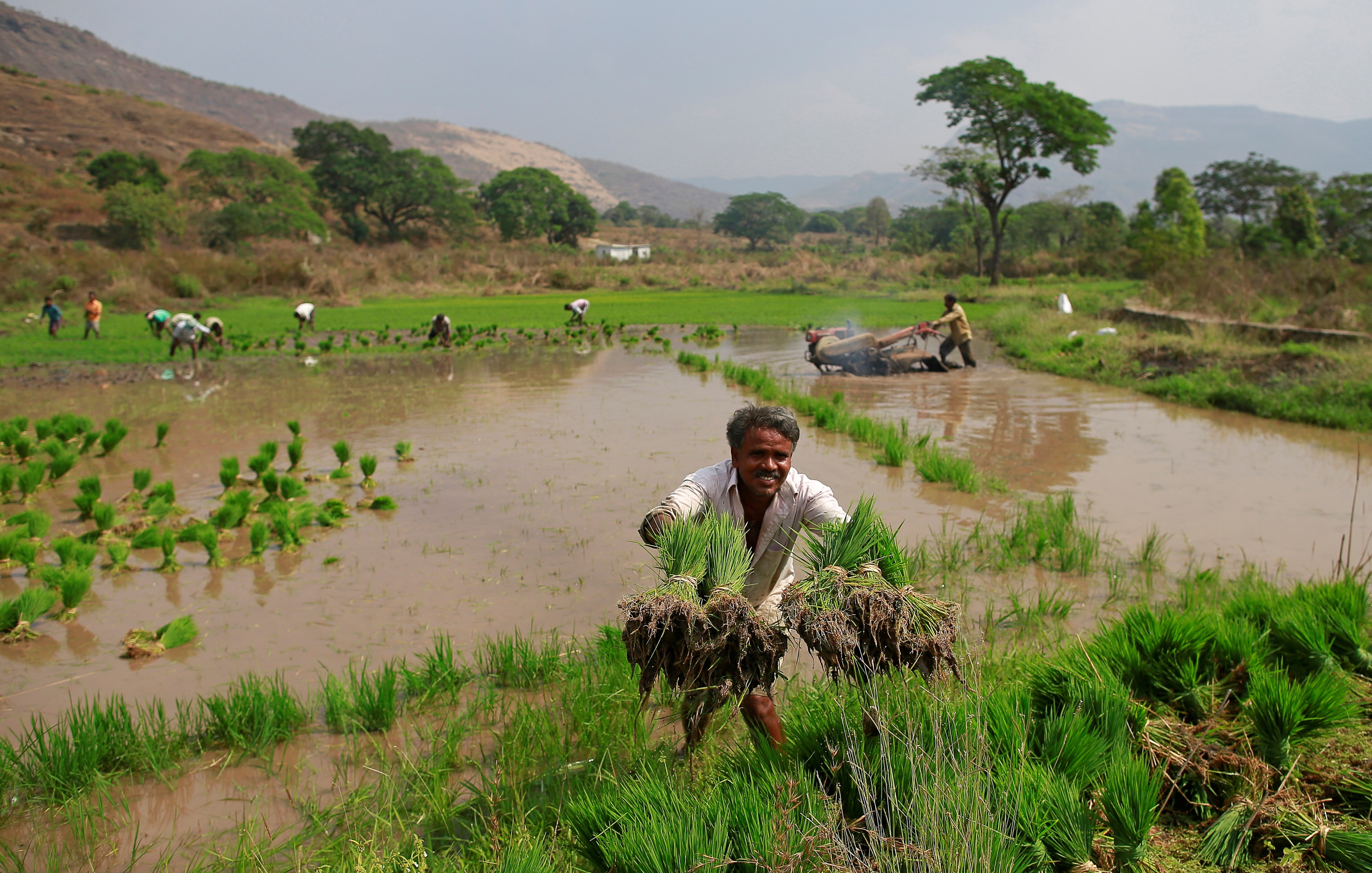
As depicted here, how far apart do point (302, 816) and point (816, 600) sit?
227 cm

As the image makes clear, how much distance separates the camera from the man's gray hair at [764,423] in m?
2.76

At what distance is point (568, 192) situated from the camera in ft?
245

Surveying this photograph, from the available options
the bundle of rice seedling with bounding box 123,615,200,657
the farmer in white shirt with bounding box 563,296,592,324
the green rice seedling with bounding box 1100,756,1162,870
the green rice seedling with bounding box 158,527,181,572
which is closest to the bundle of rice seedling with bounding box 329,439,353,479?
the green rice seedling with bounding box 158,527,181,572

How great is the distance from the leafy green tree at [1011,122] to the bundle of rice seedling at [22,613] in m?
35.1

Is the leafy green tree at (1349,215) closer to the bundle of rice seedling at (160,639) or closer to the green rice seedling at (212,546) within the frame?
the green rice seedling at (212,546)

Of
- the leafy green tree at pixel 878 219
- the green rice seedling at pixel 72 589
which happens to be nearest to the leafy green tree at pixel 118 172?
the green rice seedling at pixel 72 589

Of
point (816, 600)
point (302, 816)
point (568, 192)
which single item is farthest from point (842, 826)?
point (568, 192)

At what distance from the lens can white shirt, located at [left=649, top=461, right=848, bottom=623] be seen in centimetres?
285

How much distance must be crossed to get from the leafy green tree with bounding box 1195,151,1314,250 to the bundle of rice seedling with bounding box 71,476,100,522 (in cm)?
6631

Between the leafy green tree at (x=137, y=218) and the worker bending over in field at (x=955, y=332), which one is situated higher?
the leafy green tree at (x=137, y=218)

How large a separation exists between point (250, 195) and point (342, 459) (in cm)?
5359

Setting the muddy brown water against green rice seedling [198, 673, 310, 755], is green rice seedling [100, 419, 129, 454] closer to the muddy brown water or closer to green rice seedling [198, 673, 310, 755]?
the muddy brown water

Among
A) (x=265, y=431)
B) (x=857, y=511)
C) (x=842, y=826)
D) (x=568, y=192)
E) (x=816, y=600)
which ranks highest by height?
(x=568, y=192)

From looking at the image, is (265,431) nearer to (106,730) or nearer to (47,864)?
(106,730)
